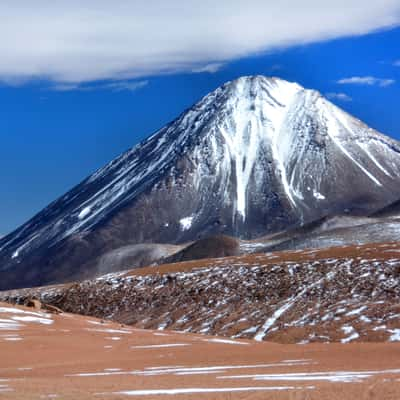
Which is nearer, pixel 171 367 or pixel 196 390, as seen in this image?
pixel 196 390

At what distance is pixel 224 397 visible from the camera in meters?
25.7

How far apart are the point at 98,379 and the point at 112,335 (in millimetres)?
23166

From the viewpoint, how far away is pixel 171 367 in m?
38.2

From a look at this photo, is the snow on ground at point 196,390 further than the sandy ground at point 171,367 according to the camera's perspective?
Yes

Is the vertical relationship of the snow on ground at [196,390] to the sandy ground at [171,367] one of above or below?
above

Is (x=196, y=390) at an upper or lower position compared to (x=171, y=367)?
upper

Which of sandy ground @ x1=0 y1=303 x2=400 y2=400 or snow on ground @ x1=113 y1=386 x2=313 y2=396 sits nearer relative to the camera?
sandy ground @ x1=0 y1=303 x2=400 y2=400

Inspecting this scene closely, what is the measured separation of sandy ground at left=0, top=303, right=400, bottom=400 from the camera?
26.9m

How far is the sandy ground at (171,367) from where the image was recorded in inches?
1059

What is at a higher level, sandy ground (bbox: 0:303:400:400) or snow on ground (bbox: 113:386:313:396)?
snow on ground (bbox: 113:386:313:396)

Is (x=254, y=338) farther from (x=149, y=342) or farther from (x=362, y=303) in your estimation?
(x=149, y=342)

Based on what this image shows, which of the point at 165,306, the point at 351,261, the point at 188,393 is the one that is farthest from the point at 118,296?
the point at 188,393

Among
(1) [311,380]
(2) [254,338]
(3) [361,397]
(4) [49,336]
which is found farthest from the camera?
(2) [254,338]

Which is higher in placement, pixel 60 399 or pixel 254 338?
pixel 60 399
